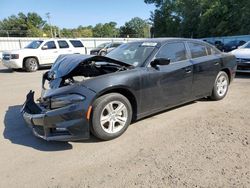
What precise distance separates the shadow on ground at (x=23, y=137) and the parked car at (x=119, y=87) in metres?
0.25

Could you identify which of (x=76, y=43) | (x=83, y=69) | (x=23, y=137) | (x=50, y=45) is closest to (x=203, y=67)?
(x=83, y=69)

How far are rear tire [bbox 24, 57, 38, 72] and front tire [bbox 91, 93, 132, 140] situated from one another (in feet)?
36.8

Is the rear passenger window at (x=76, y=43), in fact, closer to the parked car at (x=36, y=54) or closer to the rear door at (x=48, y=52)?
the parked car at (x=36, y=54)

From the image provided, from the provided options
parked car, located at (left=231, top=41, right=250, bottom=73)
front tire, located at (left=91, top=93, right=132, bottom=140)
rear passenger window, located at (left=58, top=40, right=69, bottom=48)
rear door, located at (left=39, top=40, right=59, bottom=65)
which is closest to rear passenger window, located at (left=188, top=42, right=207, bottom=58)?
front tire, located at (left=91, top=93, right=132, bottom=140)

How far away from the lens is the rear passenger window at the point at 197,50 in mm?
5703

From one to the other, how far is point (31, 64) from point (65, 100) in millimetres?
11418

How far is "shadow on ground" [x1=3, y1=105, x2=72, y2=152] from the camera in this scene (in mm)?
4062

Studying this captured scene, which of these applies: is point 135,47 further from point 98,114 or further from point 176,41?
point 98,114

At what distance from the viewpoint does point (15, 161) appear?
3.65 meters

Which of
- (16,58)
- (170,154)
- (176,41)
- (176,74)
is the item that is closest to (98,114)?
(170,154)

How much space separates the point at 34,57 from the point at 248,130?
12.4 metres

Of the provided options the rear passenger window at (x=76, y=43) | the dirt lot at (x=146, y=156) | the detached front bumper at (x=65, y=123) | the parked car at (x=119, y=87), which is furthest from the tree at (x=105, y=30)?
the detached front bumper at (x=65, y=123)

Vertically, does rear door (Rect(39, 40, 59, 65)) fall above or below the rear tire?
above

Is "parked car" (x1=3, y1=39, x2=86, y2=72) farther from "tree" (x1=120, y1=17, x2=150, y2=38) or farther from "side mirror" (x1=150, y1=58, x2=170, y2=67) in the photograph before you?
"tree" (x1=120, y1=17, x2=150, y2=38)
